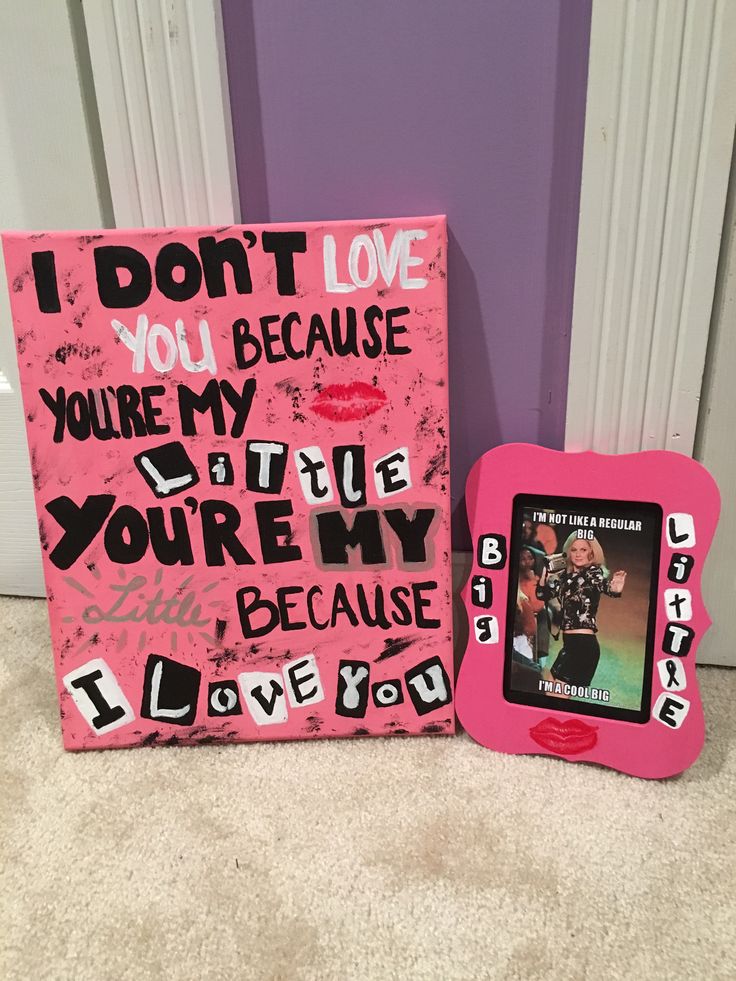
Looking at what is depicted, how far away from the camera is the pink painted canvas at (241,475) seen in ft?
2.65

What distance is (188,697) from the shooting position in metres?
0.90

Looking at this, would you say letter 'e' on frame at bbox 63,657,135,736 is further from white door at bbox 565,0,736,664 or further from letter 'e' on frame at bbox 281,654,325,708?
white door at bbox 565,0,736,664

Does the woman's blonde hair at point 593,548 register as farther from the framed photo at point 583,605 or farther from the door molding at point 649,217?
the door molding at point 649,217

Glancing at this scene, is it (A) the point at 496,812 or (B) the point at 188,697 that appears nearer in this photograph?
(A) the point at 496,812

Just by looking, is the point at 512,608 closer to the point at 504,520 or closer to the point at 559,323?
the point at 504,520

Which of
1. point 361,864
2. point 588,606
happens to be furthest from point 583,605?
point 361,864

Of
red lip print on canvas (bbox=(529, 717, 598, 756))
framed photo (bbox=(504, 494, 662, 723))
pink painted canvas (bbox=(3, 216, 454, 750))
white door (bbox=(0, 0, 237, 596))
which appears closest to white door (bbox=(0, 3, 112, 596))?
white door (bbox=(0, 0, 237, 596))

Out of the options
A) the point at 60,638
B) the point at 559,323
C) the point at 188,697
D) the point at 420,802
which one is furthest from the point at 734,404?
the point at 60,638

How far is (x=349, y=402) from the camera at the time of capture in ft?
2.75

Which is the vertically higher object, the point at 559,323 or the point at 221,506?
the point at 559,323

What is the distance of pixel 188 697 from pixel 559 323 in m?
0.65

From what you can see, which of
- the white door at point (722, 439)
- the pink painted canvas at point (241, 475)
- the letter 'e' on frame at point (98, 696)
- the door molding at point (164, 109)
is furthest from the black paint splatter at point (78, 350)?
the white door at point (722, 439)

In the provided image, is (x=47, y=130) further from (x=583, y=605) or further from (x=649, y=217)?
(x=583, y=605)

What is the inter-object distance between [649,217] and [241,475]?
552 millimetres
